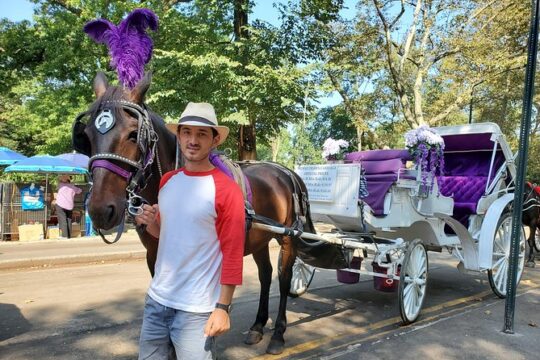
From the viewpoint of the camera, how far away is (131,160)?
2.98 meters

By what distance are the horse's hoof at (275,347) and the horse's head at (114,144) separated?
2.40 metres

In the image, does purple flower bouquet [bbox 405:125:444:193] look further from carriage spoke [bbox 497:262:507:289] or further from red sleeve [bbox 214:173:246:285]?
red sleeve [bbox 214:173:246:285]

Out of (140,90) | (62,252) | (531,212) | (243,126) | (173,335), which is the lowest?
(62,252)

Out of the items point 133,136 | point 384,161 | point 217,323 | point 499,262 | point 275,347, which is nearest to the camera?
point 217,323

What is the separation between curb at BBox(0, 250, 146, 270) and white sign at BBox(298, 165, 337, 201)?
555 cm

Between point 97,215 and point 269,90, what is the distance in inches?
392

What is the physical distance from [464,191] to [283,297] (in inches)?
174

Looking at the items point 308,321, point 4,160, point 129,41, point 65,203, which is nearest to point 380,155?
point 308,321

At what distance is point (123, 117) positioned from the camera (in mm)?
3033

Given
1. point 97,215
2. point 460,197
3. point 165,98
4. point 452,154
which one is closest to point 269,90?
point 165,98

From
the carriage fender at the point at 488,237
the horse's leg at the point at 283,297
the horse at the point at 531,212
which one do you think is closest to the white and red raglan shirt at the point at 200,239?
the horse's leg at the point at 283,297

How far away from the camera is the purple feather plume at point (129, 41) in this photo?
327 centimetres

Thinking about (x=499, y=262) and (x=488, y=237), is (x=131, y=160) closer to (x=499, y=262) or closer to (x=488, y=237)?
(x=488, y=237)

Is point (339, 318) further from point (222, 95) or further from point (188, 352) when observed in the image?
point (222, 95)
